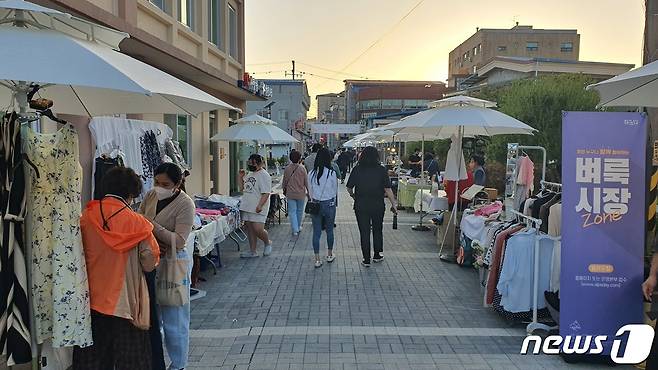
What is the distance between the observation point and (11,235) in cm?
306

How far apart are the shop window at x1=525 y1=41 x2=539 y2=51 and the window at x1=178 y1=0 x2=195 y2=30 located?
205 feet

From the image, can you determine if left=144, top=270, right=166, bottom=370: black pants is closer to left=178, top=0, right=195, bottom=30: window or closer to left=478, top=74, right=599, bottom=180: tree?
left=178, top=0, right=195, bottom=30: window

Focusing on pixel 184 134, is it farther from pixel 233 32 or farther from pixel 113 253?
pixel 113 253

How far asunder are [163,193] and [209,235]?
297 cm

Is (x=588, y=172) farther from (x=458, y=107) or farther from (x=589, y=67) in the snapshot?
(x=589, y=67)

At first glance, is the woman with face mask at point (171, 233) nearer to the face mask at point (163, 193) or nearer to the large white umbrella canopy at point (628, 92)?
the face mask at point (163, 193)

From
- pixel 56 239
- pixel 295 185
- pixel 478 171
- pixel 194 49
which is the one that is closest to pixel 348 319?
pixel 56 239

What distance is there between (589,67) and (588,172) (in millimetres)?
35755

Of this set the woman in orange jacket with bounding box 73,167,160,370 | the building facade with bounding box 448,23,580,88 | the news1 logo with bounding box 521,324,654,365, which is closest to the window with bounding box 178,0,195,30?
the woman in orange jacket with bounding box 73,167,160,370

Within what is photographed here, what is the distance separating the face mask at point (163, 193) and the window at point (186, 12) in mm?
7875

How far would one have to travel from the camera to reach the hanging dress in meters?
3.07

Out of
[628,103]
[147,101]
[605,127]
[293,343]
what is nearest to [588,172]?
[605,127]

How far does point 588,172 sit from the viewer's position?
4.73 meters

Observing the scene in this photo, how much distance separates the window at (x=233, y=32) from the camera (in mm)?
16125
